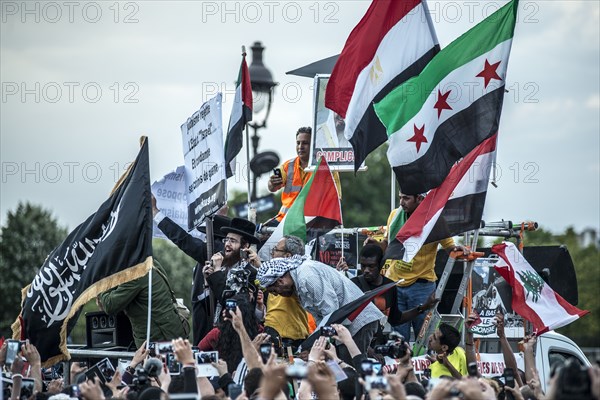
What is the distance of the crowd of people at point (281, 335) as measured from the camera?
970 centimetres

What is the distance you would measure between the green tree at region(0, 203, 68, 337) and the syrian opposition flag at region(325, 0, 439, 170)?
98.4 ft

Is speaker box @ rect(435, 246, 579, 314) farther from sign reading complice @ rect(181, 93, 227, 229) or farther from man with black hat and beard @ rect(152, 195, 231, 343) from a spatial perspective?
sign reading complice @ rect(181, 93, 227, 229)

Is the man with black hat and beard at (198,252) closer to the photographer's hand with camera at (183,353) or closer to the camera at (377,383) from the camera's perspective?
the photographer's hand with camera at (183,353)

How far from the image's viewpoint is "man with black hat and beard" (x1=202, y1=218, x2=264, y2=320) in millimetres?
12828

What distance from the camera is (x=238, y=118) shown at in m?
15.4

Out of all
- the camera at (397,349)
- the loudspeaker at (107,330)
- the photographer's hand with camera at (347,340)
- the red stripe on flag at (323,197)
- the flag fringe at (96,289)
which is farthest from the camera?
the red stripe on flag at (323,197)

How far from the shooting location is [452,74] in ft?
44.7

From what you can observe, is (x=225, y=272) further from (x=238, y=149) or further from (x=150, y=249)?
(x=238, y=149)

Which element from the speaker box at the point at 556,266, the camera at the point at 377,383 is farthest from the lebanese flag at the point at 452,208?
the camera at the point at 377,383

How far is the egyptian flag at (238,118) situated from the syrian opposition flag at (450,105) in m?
2.24

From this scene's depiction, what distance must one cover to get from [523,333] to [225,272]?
3796mm

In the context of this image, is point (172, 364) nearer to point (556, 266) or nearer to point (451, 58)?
point (451, 58)

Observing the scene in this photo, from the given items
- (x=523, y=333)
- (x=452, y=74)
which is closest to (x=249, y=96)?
(x=452, y=74)

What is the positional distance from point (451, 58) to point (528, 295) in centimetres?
263
